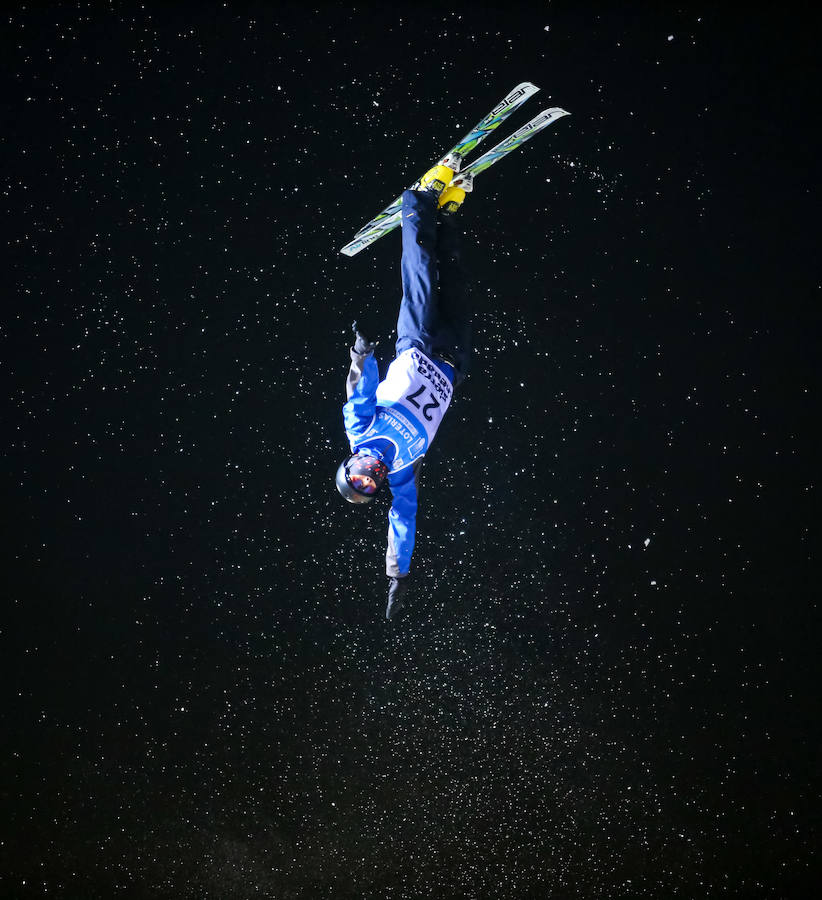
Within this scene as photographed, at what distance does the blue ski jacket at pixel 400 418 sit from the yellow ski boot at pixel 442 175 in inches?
31.2

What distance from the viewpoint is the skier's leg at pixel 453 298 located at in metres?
3.82

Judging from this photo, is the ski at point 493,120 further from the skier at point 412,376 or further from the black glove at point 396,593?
the black glove at point 396,593

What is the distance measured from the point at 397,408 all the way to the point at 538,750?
319 centimetres

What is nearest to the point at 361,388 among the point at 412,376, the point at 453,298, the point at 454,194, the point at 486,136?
the point at 412,376

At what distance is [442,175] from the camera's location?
3805mm

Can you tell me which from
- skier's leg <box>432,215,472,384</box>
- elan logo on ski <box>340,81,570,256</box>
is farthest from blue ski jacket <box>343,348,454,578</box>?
elan logo on ski <box>340,81,570,256</box>

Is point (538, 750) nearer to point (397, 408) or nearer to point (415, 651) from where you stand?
point (415, 651)

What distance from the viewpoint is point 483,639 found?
5426mm

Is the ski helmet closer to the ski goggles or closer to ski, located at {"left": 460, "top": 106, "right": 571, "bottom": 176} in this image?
the ski goggles

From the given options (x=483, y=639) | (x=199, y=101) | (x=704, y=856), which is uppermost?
(x=199, y=101)

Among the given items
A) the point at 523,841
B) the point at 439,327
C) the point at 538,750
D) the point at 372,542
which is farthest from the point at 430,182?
the point at 523,841

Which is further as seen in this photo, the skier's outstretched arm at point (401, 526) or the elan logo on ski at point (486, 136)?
the elan logo on ski at point (486, 136)

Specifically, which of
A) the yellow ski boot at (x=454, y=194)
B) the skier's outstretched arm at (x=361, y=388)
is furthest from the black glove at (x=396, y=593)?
the yellow ski boot at (x=454, y=194)

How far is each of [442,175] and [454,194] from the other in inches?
4.3
